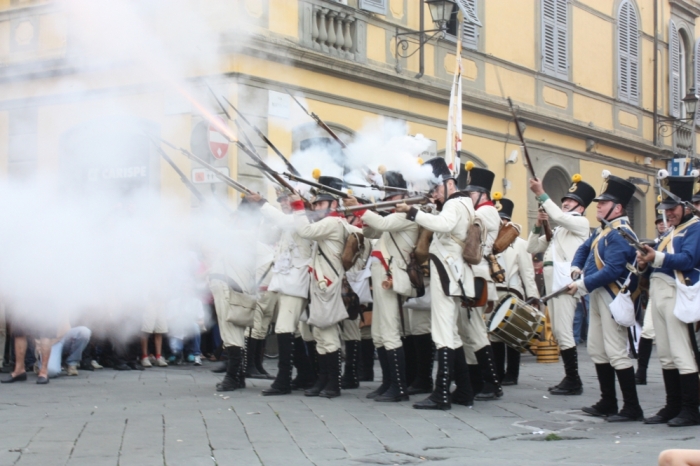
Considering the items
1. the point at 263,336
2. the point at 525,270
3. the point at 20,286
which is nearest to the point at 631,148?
the point at 525,270

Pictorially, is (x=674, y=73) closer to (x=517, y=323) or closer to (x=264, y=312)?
(x=517, y=323)

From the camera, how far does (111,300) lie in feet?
36.4

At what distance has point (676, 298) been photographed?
759 cm

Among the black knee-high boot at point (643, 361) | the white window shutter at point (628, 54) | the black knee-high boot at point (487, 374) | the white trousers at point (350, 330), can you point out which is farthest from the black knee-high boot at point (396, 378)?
the white window shutter at point (628, 54)

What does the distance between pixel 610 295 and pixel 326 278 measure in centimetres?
255

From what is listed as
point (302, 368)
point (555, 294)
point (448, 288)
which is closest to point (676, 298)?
point (555, 294)

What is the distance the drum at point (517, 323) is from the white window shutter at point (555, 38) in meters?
12.7

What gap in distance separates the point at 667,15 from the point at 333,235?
2089 cm

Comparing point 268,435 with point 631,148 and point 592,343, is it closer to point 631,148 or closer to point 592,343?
point 592,343

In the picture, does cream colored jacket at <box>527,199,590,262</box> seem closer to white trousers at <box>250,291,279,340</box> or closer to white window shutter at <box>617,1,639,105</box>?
white trousers at <box>250,291,279,340</box>

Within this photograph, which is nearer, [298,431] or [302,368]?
[298,431]

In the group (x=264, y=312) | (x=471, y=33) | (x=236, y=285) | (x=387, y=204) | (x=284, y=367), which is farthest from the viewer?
(x=471, y=33)

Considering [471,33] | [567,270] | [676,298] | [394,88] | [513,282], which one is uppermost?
[471,33]

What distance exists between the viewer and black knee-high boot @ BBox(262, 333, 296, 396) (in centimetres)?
920
